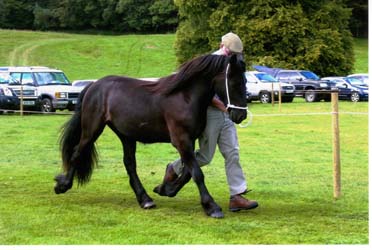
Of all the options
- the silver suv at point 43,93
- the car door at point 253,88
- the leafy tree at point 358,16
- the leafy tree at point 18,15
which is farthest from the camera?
the leafy tree at point 18,15

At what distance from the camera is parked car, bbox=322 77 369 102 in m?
35.3

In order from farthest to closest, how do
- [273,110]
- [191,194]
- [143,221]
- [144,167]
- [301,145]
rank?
[273,110] < [301,145] < [144,167] < [191,194] < [143,221]

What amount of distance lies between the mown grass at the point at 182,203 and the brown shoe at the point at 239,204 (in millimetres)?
71

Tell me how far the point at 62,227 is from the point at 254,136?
11597 millimetres

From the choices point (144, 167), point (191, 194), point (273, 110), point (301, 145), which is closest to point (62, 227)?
point (191, 194)

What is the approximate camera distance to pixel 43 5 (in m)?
101

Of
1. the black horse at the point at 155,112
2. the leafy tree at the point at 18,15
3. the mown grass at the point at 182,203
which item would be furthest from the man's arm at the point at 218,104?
the leafy tree at the point at 18,15

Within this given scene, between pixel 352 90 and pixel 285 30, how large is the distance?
15078mm

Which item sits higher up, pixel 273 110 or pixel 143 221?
pixel 143 221

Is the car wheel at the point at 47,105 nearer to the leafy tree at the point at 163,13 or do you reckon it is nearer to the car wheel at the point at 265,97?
the car wheel at the point at 265,97

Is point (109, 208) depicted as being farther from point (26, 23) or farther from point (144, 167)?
point (26, 23)

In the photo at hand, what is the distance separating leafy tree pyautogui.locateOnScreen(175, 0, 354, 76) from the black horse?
4125 centimetres

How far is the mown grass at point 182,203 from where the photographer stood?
6133 mm

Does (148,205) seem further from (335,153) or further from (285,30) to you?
(285,30)
